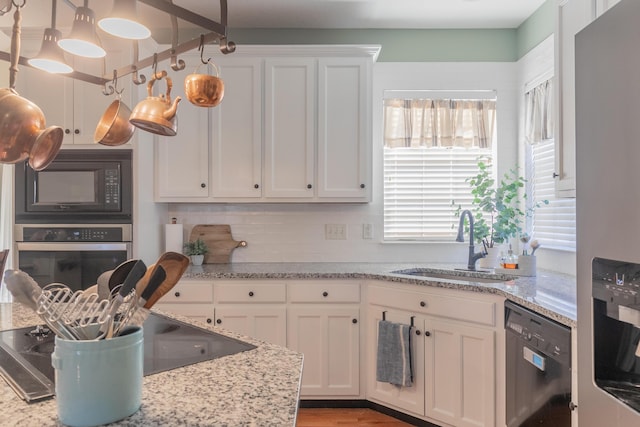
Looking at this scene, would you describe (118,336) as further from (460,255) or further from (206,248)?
(460,255)

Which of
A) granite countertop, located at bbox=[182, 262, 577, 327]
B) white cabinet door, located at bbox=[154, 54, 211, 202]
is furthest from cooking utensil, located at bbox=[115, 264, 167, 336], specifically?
white cabinet door, located at bbox=[154, 54, 211, 202]

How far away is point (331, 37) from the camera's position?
3.26 m

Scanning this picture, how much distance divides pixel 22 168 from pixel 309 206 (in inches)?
75.0

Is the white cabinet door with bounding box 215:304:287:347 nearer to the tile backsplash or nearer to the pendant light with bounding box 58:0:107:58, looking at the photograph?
the tile backsplash

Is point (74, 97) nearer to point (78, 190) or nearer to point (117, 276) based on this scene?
point (78, 190)

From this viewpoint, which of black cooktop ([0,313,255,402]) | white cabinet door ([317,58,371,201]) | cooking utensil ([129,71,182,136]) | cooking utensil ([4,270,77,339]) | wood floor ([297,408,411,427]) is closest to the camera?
cooking utensil ([4,270,77,339])

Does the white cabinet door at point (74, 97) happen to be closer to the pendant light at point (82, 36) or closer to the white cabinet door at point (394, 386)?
the pendant light at point (82, 36)

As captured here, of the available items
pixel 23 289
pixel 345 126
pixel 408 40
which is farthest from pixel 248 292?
pixel 408 40

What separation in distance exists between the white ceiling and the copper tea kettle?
6.39ft

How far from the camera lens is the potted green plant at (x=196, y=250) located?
120 inches

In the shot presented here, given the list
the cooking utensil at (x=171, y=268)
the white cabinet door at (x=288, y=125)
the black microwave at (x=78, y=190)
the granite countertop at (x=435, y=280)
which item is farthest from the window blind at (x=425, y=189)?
the cooking utensil at (x=171, y=268)

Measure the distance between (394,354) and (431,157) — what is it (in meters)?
1.57

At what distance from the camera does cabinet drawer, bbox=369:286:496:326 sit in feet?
7.16

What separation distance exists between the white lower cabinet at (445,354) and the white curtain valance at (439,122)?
1289 millimetres
